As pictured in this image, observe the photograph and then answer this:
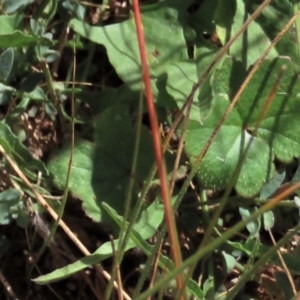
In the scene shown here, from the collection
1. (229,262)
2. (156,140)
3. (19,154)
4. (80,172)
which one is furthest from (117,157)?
(156,140)

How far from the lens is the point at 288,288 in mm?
1127

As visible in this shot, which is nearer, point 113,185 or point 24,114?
point 113,185

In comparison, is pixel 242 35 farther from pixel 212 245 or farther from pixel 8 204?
pixel 212 245

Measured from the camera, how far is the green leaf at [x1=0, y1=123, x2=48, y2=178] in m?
1.13

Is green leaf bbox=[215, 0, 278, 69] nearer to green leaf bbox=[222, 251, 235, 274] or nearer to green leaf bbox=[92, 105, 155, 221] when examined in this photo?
green leaf bbox=[92, 105, 155, 221]

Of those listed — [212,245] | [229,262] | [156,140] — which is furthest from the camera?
[229,262]

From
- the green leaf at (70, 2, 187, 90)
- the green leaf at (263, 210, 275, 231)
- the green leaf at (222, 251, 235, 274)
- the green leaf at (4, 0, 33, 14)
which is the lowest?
the green leaf at (222, 251, 235, 274)

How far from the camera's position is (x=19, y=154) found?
1178mm

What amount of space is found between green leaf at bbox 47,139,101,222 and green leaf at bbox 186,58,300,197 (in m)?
0.21

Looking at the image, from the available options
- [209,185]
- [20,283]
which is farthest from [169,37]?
[20,283]

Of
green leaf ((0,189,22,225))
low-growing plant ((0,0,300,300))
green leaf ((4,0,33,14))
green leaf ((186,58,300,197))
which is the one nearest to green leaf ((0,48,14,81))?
low-growing plant ((0,0,300,300))

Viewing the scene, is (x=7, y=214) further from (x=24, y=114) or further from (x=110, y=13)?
(x=110, y=13)

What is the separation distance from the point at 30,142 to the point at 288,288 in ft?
2.07

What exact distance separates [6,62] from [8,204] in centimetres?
27
